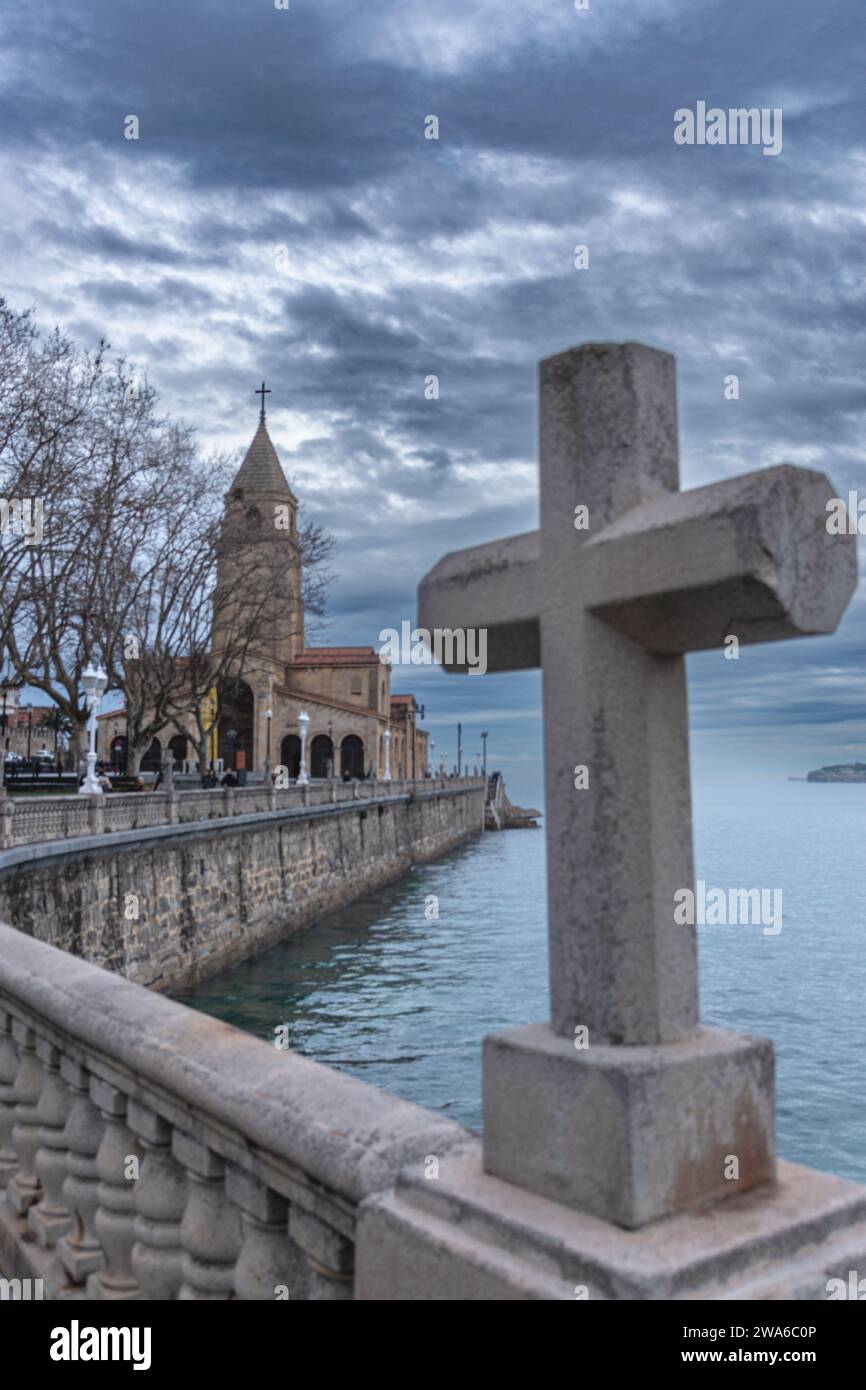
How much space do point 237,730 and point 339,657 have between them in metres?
11.1

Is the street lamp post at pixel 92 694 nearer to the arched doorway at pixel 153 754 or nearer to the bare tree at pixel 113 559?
the bare tree at pixel 113 559

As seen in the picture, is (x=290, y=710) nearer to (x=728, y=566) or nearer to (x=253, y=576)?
(x=253, y=576)

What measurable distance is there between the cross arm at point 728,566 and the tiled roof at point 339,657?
70265 mm

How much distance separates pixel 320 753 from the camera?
69.3m

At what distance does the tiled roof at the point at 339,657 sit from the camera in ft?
238

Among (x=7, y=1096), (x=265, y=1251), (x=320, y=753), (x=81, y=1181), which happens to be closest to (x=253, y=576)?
(x=7, y=1096)

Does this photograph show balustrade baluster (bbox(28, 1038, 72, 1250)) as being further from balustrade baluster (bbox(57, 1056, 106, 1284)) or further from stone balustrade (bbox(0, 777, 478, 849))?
stone balustrade (bbox(0, 777, 478, 849))

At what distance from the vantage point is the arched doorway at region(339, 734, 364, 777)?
2675 inches

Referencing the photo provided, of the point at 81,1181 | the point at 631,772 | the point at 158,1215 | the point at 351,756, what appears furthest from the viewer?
the point at 351,756

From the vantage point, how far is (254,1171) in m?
2.48

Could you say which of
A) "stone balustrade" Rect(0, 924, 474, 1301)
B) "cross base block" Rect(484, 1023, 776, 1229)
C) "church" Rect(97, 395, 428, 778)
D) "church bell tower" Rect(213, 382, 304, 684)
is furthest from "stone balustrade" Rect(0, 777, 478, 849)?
"church" Rect(97, 395, 428, 778)

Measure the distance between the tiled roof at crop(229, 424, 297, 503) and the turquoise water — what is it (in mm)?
33065

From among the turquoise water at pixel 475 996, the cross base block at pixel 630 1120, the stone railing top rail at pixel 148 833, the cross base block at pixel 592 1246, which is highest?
the cross base block at pixel 630 1120

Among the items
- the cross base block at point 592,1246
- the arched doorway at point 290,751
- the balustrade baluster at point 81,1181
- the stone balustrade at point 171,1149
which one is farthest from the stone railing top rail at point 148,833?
the arched doorway at point 290,751
